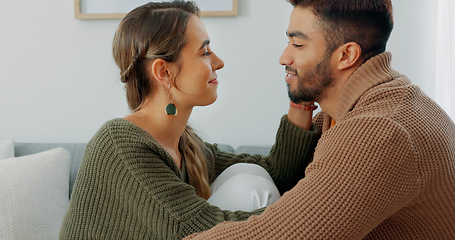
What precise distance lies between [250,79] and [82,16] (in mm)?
836

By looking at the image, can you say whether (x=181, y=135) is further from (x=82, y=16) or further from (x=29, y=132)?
(x=29, y=132)

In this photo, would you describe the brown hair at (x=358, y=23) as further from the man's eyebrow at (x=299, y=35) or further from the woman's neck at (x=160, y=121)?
the woman's neck at (x=160, y=121)

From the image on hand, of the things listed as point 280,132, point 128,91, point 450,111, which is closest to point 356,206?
point 280,132

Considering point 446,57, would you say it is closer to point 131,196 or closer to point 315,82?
point 315,82

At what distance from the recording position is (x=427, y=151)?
968 millimetres

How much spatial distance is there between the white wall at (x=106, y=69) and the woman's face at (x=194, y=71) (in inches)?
26.3

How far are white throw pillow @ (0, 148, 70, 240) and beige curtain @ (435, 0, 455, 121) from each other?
1.62 metres

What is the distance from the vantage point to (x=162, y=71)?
1.41m

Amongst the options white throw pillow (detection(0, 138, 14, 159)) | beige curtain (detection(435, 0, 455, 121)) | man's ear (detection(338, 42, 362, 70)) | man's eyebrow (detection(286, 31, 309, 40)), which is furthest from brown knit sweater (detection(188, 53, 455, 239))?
white throw pillow (detection(0, 138, 14, 159))

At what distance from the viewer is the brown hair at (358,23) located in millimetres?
1216

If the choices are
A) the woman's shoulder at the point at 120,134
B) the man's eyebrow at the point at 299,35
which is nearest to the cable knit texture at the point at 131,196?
the woman's shoulder at the point at 120,134

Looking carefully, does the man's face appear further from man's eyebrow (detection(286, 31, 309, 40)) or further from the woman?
the woman

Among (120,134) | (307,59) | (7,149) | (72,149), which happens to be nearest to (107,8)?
(72,149)

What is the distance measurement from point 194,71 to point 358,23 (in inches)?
19.5
